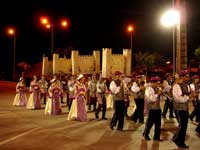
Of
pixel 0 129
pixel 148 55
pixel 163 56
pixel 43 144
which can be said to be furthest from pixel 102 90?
→ pixel 163 56

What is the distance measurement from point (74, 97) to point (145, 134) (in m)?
5.33

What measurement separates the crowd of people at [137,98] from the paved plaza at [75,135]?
39cm

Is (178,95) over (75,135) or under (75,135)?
over

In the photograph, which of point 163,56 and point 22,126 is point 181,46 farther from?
point 163,56

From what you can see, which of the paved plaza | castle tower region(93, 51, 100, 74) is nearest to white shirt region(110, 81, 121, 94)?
the paved plaza

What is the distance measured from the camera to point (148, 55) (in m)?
54.9

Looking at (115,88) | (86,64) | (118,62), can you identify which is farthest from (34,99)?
(86,64)

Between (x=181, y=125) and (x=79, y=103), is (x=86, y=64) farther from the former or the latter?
(x=181, y=125)

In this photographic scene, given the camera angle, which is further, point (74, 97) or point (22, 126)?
point (74, 97)

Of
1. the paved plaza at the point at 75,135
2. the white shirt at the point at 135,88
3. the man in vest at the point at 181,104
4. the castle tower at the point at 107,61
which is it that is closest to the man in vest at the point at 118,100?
the paved plaza at the point at 75,135

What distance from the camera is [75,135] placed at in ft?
44.1

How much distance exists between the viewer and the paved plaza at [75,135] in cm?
1162

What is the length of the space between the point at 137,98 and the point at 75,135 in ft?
12.2

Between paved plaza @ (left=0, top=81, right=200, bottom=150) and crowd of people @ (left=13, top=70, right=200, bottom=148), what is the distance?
387mm
